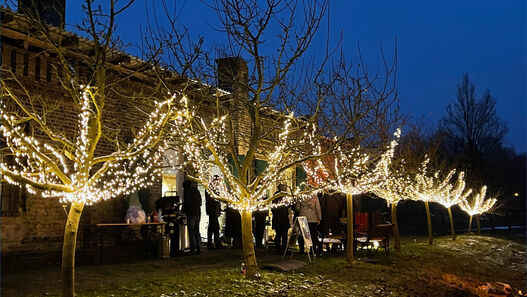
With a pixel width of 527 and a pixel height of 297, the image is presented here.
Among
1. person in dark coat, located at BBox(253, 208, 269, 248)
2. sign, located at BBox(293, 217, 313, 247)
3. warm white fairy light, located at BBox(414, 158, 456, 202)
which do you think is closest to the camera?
sign, located at BBox(293, 217, 313, 247)

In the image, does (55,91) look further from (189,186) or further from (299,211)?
(299,211)

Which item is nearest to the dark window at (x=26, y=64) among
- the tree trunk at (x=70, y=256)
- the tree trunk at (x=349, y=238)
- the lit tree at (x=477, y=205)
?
the tree trunk at (x=70, y=256)

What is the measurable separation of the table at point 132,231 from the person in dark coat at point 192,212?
0.71m

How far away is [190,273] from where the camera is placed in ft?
32.0

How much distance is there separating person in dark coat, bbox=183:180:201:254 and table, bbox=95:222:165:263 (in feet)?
2.33

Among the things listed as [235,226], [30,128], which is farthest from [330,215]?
[30,128]

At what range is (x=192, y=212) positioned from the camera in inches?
507

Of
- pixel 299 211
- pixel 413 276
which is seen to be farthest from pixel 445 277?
pixel 299 211

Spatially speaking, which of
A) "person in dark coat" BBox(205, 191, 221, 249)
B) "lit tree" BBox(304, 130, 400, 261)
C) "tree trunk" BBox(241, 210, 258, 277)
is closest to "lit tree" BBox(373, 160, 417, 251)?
"lit tree" BBox(304, 130, 400, 261)

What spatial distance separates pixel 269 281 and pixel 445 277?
537 centimetres

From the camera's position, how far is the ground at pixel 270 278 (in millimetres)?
8312

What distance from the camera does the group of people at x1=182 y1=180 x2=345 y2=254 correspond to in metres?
12.9

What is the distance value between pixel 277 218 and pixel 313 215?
3.14 ft

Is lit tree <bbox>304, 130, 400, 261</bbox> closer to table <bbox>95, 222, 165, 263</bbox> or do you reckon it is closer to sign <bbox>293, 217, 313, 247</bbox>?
sign <bbox>293, 217, 313, 247</bbox>
